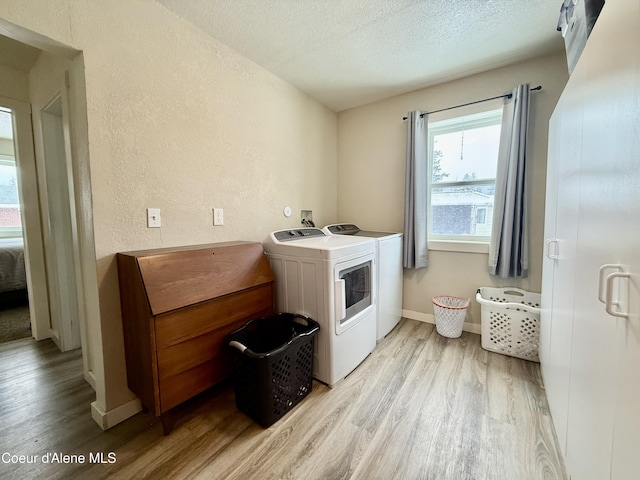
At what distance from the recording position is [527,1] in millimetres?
1544

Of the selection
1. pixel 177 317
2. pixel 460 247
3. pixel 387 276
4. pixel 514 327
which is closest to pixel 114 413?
pixel 177 317

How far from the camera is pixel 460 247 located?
99.7 inches

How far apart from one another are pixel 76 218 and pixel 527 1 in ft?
9.95

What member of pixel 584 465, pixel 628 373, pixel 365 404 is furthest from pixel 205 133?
pixel 584 465

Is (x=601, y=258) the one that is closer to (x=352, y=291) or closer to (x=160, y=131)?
(x=352, y=291)

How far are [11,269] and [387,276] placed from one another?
4439mm

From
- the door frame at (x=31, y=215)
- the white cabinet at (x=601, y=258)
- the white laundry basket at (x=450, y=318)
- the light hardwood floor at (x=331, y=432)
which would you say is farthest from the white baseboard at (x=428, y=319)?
the door frame at (x=31, y=215)

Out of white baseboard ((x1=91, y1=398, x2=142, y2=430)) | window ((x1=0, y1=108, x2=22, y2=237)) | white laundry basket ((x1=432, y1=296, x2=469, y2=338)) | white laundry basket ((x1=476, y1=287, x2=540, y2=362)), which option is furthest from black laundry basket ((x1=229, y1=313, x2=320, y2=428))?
window ((x1=0, y1=108, x2=22, y2=237))

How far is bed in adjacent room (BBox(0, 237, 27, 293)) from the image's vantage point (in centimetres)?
304

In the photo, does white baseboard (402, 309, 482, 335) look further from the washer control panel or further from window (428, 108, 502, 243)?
the washer control panel

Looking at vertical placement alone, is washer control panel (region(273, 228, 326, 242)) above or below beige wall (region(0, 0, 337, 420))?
below

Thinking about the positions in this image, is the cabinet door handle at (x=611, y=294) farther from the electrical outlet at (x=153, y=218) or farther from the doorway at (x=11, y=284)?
the doorway at (x=11, y=284)

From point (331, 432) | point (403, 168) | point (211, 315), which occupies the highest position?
point (403, 168)

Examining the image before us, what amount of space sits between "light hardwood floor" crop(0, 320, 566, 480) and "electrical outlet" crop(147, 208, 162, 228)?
1.14m
